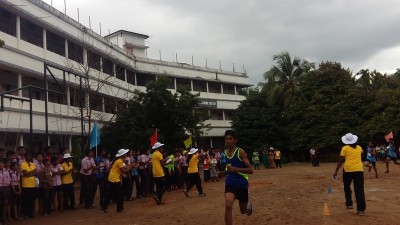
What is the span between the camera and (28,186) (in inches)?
446

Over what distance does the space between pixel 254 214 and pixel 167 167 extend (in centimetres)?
794

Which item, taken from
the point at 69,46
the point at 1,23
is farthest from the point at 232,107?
the point at 1,23

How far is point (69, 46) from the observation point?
2861 cm

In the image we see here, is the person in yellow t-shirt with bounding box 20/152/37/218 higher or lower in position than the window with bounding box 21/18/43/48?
lower

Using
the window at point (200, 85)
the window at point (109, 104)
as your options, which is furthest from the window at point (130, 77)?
the window at point (200, 85)

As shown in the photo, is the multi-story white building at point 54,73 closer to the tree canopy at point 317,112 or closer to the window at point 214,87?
the window at point 214,87

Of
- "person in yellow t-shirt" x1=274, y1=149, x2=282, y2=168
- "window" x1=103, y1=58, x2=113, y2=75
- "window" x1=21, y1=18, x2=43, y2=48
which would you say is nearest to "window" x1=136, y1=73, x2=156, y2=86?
"window" x1=103, y1=58, x2=113, y2=75

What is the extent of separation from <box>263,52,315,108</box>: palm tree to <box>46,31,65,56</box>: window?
2214 centimetres

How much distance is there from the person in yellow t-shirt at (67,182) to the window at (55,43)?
51.3ft

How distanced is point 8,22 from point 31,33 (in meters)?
2.21

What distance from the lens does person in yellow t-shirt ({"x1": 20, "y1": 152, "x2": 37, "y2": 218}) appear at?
37.0 feet

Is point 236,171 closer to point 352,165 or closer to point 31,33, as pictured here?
point 352,165

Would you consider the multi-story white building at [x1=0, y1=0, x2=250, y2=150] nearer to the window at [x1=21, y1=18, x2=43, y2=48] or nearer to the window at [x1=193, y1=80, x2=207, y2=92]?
the window at [x1=21, y1=18, x2=43, y2=48]

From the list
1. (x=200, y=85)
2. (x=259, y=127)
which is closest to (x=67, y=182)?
(x=259, y=127)
